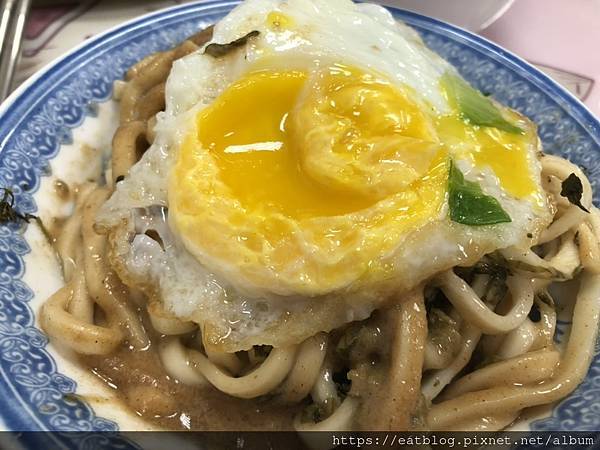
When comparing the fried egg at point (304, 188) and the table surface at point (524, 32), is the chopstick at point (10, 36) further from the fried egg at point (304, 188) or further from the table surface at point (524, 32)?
the fried egg at point (304, 188)

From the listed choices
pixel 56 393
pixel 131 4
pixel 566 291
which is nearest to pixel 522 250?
pixel 566 291

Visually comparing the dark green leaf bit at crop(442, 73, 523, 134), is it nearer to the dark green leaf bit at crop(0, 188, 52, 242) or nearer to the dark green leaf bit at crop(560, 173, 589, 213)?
the dark green leaf bit at crop(560, 173, 589, 213)

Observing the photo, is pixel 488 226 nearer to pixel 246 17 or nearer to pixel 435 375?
pixel 435 375

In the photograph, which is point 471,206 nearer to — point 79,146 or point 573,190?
point 573,190

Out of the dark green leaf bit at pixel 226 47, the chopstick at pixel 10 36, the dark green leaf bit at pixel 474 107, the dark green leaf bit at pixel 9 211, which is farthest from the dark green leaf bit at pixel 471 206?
the chopstick at pixel 10 36

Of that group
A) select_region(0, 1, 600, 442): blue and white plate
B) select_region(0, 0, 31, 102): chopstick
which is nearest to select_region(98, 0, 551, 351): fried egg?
select_region(0, 1, 600, 442): blue and white plate

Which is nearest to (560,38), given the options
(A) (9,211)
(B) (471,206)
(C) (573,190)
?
(C) (573,190)

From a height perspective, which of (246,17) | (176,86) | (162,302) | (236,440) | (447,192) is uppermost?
(246,17)
